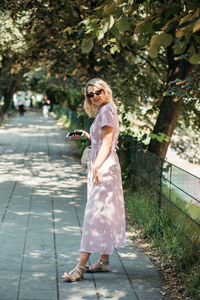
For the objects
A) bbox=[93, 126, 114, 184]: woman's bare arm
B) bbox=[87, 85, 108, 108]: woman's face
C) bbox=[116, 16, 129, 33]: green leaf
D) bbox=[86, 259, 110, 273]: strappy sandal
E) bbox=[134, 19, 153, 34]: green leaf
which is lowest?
bbox=[86, 259, 110, 273]: strappy sandal

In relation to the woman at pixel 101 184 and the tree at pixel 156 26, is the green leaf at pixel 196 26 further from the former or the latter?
the woman at pixel 101 184

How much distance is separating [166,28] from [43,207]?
5.47m

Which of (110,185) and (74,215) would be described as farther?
(74,215)

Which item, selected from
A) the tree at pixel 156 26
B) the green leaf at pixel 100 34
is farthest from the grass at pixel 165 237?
the green leaf at pixel 100 34

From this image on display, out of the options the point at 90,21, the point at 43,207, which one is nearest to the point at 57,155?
the point at 43,207

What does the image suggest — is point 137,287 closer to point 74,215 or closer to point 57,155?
point 74,215

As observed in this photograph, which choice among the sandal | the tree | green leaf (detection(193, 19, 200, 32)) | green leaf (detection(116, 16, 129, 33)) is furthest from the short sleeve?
green leaf (detection(193, 19, 200, 32))

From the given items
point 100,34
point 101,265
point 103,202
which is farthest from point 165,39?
point 101,265

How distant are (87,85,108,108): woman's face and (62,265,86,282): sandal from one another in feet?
5.32

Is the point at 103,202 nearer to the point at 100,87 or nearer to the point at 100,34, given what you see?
the point at 100,87

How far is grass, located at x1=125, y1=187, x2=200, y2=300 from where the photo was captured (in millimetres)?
4969

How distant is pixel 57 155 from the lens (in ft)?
55.0

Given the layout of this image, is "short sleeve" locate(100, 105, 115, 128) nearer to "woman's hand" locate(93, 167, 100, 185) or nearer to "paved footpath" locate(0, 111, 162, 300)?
"woman's hand" locate(93, 167, 100, 185)

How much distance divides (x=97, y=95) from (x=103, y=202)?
3.47 feet
